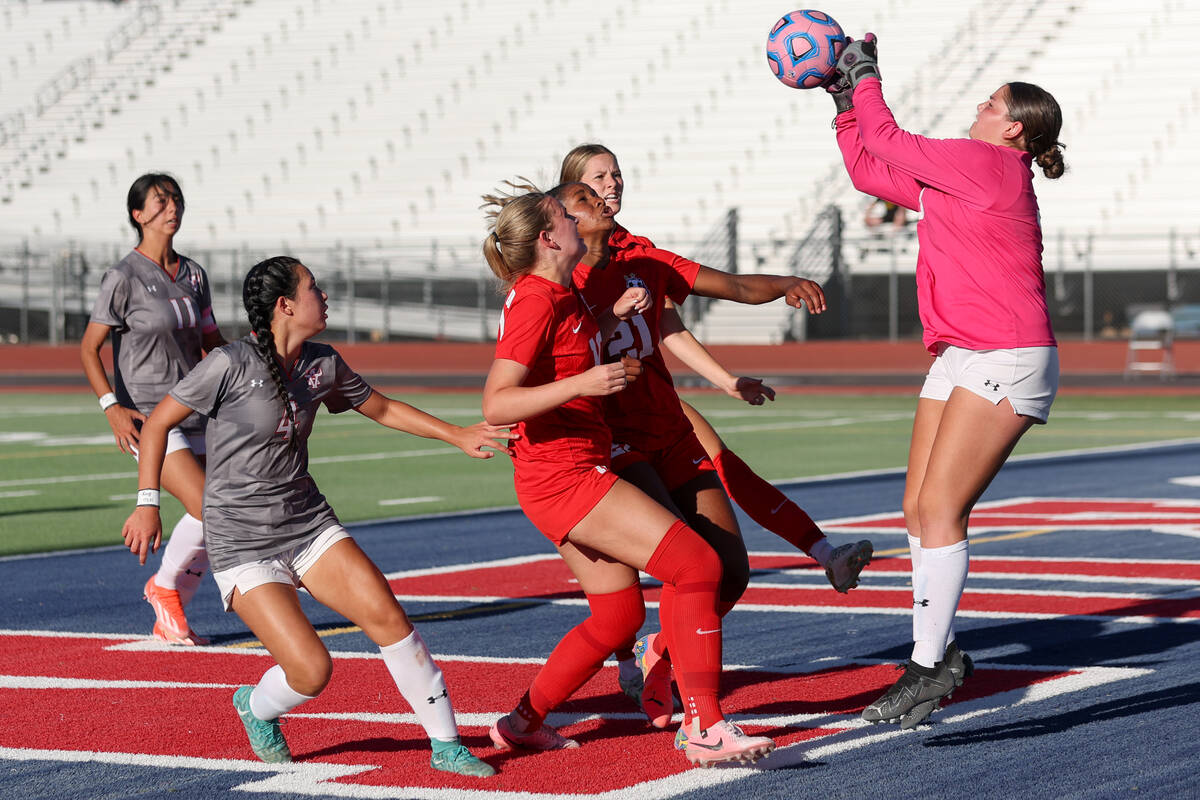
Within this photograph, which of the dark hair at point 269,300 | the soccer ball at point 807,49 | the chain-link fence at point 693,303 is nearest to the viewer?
the dark hair at point 269,300

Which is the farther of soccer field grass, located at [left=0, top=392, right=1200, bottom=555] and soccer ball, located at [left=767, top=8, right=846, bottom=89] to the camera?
soccer field grass, located at [left=0, top=392, right=1200, bottom=555]

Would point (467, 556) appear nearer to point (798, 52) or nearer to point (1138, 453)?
point (798, 52)

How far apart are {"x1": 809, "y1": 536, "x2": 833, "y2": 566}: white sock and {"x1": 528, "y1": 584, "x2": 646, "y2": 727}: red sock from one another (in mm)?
1069

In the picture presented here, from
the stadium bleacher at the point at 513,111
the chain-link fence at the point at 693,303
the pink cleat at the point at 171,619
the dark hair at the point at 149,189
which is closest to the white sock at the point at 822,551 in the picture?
the pink cleat at the point at 171,619

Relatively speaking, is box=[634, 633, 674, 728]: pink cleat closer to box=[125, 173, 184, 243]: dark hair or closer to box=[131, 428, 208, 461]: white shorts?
box=[131, 428, 208, 461]: white shorts

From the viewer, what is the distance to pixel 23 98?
54562 millimetres

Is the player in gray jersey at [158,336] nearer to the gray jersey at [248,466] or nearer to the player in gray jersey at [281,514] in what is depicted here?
the player in gray jersey at [281,514]

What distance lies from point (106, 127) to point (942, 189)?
48.9 m

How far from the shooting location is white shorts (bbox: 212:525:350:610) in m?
5.54

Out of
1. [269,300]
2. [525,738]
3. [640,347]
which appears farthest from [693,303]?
[525,738]

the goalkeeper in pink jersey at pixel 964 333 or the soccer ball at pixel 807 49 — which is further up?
the soccer ball at pixel 807 49

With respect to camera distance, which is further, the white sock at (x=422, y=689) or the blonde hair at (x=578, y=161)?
the blonde hair at (x=578, y=161)

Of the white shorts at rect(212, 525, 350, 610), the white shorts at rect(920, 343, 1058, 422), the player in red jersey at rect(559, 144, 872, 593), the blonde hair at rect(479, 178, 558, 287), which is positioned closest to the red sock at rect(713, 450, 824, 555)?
the player in red jersey at rect(559, 144, 872, 593)

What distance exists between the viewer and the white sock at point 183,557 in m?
7.90
